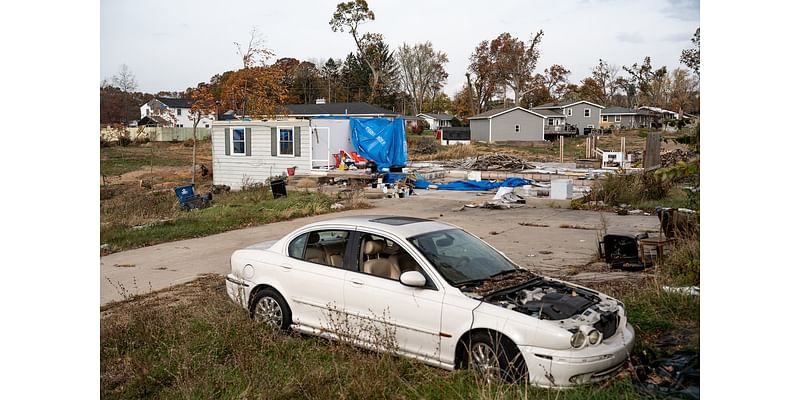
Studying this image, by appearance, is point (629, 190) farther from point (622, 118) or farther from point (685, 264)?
point (622, 118)

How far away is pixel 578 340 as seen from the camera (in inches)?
193

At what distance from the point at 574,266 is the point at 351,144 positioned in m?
16.3

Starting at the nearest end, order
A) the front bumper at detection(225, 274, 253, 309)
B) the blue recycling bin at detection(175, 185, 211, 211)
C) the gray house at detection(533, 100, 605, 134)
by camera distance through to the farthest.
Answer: the front bumper at detection(225, 274, 253, 309) < the blue recycling bin at detection(175, 185, 211, 211) < the gray house at detection(533, 100, 605, 134)

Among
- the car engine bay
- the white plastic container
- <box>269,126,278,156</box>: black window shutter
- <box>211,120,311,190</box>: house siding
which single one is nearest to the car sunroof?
the car engine bay

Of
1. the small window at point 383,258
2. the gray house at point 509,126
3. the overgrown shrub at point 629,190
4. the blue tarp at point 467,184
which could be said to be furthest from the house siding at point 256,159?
the gray house at point 509,126

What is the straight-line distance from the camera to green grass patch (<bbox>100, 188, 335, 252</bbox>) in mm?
13455

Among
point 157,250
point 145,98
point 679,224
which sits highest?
point 145,98

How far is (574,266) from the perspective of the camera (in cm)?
989

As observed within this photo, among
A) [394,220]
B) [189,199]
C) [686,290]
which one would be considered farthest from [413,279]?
[189,199]

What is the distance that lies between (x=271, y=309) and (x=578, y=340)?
2.95 metres

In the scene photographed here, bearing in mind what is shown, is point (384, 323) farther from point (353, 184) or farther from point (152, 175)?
point (152, 175)

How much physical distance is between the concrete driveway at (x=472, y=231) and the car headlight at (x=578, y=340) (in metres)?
4.40

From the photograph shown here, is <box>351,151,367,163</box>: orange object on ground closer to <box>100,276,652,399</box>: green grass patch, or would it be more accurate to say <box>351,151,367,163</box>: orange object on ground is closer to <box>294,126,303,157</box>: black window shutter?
<box>294,126,303,157</box>: black window shutter
